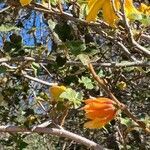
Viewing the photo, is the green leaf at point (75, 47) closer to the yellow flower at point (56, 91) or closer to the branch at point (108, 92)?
the yellow flower at point (56, 91)

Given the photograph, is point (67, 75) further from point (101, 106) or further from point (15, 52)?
point (101, 106)

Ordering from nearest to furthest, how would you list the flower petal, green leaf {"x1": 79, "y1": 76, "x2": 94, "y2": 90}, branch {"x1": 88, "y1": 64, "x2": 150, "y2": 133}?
branch {"x1": 88, "y1": 64, "x2": 150, "y2": 133} → the flower petal → green leaf {"x1": 79, "y1": 76, "x2": 94, "y2": 90}

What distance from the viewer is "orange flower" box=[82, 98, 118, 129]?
39.5 inches

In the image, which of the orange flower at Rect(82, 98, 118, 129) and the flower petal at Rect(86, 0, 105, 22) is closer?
the orange flower at Rect(82, 98, 118, 129)

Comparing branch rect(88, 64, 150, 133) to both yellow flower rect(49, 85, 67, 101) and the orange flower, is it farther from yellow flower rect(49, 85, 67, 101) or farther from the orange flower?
yellow flower rect(49, 85, 67, 101)

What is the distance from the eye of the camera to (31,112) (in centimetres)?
187

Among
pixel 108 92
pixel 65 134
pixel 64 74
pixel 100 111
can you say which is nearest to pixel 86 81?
pixel 64 74

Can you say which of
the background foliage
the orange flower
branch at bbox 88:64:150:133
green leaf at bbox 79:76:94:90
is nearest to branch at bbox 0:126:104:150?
the background foliage

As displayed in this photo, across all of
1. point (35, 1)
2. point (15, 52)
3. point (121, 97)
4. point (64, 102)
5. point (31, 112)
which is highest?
point (35, 1)

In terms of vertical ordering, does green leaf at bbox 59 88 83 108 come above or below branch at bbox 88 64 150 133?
below

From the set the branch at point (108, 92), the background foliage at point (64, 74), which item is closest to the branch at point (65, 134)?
the background foliage at point (64, 74)

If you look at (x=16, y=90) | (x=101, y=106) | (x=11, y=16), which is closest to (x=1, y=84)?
(x=16, y=90)

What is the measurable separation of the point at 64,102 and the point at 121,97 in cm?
143

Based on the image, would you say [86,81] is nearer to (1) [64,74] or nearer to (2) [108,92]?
(1) [64,74]
